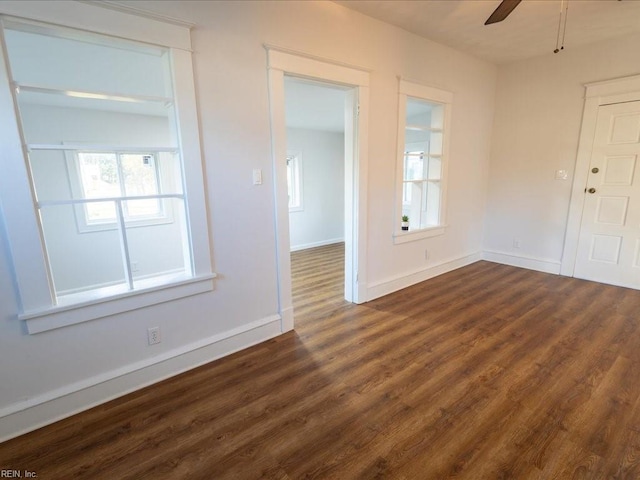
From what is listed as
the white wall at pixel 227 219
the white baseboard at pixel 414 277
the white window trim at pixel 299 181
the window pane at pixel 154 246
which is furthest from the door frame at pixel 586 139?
the window pane at pixel 154 246

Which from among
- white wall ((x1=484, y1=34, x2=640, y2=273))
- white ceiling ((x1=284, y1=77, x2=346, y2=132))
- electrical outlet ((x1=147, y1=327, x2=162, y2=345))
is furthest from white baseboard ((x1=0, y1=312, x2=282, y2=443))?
white wall ((x1=484, y1=34, x2=640, y2=273))

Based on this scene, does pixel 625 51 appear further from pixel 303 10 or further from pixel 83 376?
pixel 83 376

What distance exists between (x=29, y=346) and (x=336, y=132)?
6042mm

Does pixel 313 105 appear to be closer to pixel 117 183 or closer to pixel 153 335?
pixel 117 183

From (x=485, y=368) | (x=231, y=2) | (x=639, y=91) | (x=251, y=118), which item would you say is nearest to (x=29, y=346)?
(x=251, y=118)

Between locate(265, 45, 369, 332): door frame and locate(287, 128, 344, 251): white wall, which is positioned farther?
locate(287, 128, 344, 251): white wall

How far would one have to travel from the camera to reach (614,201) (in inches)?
141

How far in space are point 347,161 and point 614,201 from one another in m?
3.24

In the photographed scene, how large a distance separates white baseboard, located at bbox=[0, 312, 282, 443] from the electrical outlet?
113 mm

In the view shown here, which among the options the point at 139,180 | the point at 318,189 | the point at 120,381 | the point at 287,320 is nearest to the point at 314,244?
the point at 318,189

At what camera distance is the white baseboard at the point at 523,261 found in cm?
414

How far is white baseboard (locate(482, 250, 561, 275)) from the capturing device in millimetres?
4137

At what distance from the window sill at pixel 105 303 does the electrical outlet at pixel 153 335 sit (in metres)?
0.18

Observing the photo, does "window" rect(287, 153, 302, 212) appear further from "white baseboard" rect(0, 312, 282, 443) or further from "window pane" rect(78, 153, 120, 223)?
"white baseboard" rect(0, 312, 282, 443)
